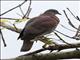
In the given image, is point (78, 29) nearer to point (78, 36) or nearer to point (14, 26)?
point (78, 36)

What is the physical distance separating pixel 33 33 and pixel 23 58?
7 cm

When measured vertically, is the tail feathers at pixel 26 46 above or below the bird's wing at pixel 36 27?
below

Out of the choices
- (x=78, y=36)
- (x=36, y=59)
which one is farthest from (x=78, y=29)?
(x=36, y=59)

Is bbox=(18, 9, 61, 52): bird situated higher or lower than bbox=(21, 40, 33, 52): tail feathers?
higher

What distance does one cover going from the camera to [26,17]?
1.45 feet

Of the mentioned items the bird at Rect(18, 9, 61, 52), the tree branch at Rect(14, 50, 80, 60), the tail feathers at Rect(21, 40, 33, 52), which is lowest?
the tree branch at Rect(14, 50, 80, 60)

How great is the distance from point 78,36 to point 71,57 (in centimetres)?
7

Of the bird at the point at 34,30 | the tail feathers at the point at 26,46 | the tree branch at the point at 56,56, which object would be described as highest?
the bird at the point at 34,30

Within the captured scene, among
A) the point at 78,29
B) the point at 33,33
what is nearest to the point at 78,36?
the point at 78,29

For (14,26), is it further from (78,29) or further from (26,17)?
(78,29)

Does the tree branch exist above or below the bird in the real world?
below

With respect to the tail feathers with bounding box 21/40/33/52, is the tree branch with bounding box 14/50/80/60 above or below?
below

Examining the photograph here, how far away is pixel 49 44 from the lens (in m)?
0.38

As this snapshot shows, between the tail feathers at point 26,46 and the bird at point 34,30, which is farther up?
the bird at point 34,30
